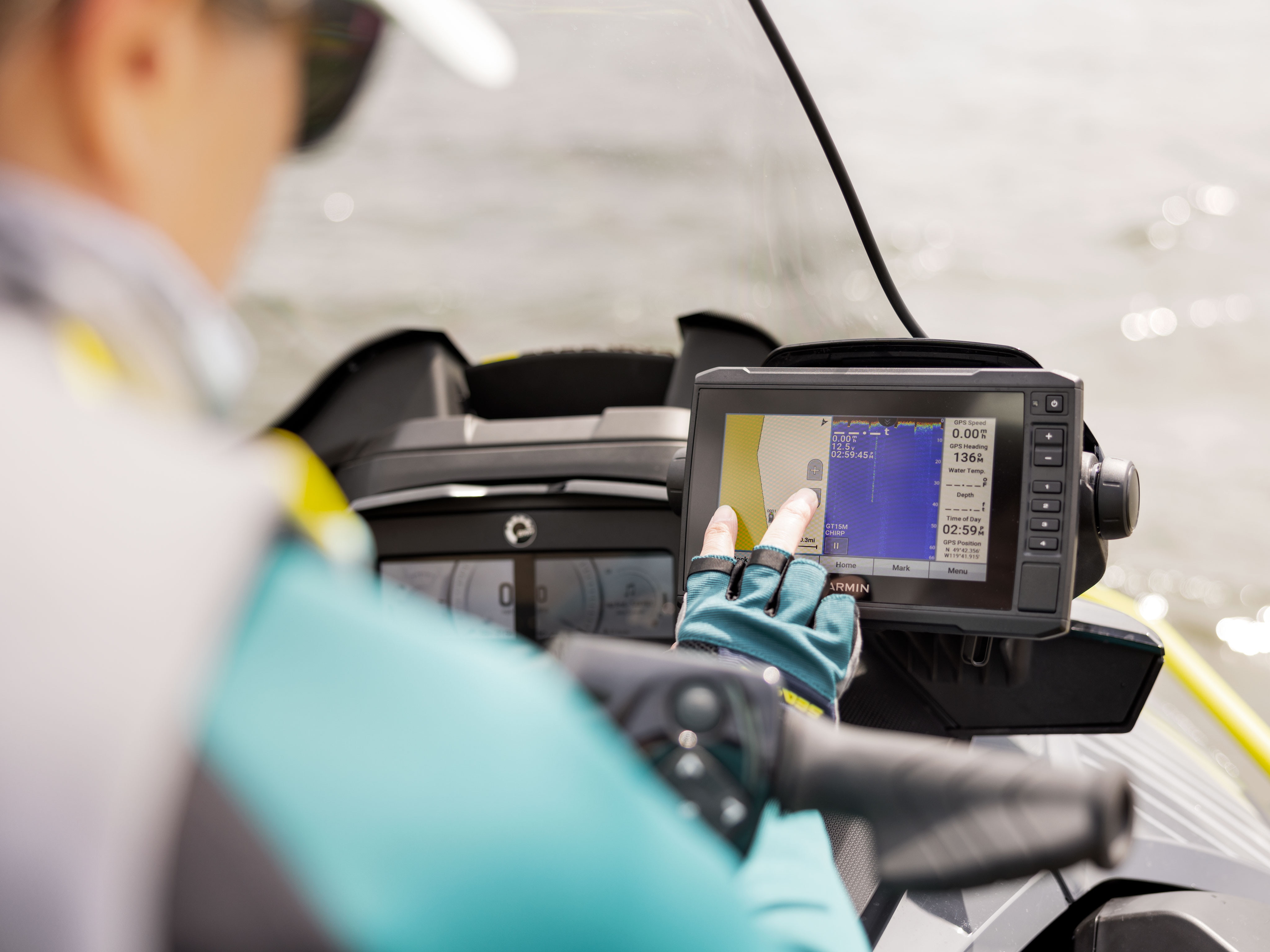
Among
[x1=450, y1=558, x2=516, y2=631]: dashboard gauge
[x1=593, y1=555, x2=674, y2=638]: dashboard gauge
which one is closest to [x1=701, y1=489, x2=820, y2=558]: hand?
[x1=593, y1=555, x2=674, y2=638]: dashboard gauge

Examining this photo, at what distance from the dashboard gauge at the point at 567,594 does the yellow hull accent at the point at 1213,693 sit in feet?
2.90

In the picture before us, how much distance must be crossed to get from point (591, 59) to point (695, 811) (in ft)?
4.84

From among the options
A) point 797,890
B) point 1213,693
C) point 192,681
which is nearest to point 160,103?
point 192,681

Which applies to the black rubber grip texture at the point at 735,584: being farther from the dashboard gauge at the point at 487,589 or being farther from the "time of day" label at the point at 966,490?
the dashboard gauge at the point at 487,589

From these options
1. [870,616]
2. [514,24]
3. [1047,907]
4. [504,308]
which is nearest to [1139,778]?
[1047,907]

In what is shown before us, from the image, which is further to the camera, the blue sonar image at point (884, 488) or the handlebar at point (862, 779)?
the blue sonar image at point (884, 488)

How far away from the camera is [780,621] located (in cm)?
103

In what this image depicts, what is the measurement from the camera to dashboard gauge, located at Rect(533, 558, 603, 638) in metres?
1.65

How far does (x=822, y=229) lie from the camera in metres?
1.60

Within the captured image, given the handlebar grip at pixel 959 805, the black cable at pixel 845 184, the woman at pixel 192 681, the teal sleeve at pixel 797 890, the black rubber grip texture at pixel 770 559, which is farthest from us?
the black cable at pixel 845 184

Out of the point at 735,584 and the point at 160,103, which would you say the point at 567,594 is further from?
the point at 160,103

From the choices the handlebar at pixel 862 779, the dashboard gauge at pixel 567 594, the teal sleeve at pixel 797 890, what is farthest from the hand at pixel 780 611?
the dashboard gauge at pixel 567 594

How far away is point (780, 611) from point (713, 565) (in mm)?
101

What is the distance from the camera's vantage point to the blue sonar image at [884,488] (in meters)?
1.19
